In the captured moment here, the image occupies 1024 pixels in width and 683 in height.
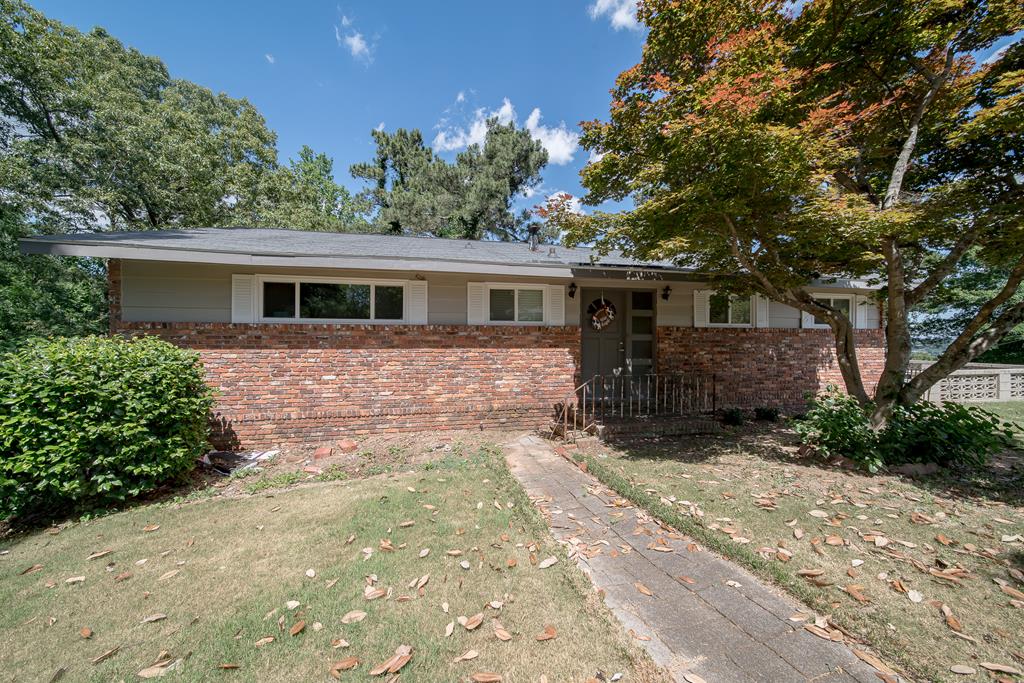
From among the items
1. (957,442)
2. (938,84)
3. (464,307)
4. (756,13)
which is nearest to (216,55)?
(464,307)

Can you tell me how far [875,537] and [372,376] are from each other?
21.5ft

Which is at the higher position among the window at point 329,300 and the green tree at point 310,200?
the green tree at point 310,200

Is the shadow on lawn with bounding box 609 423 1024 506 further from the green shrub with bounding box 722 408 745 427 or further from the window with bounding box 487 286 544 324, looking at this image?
the window with bounding box 487 286 544 324

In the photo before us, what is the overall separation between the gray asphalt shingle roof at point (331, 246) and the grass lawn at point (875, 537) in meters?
3.78

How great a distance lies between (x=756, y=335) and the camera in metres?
8.79

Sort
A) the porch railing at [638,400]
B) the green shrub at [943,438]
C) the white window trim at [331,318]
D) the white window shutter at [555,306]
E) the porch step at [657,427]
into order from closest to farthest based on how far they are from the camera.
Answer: the green shrub at [943,438]
the white window trim at [331,318]
the porch step at [657,427]
the porch railing at [638,400]
the white window shutter at [555,306]

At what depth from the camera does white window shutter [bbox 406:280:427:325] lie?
7039 millimetres

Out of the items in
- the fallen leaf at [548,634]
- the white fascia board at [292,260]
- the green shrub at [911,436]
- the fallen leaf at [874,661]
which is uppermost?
the white fascia board at [292,260]

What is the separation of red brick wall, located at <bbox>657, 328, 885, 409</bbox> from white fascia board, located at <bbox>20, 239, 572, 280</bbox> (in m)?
3.15

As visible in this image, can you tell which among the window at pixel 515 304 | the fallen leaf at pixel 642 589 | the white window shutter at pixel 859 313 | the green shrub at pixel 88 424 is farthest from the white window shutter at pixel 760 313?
the green shrub at pixel 88 424

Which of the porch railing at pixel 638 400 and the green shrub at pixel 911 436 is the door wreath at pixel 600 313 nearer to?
the porch railing at pixel 638 400

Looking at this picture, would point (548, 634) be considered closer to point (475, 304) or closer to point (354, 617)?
point (354, 617)

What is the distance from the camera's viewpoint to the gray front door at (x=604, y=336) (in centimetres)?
843

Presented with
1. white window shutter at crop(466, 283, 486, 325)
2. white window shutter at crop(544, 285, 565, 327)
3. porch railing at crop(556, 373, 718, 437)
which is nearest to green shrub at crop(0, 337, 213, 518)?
white window shutter at crop(466, 283, 486, 325)
